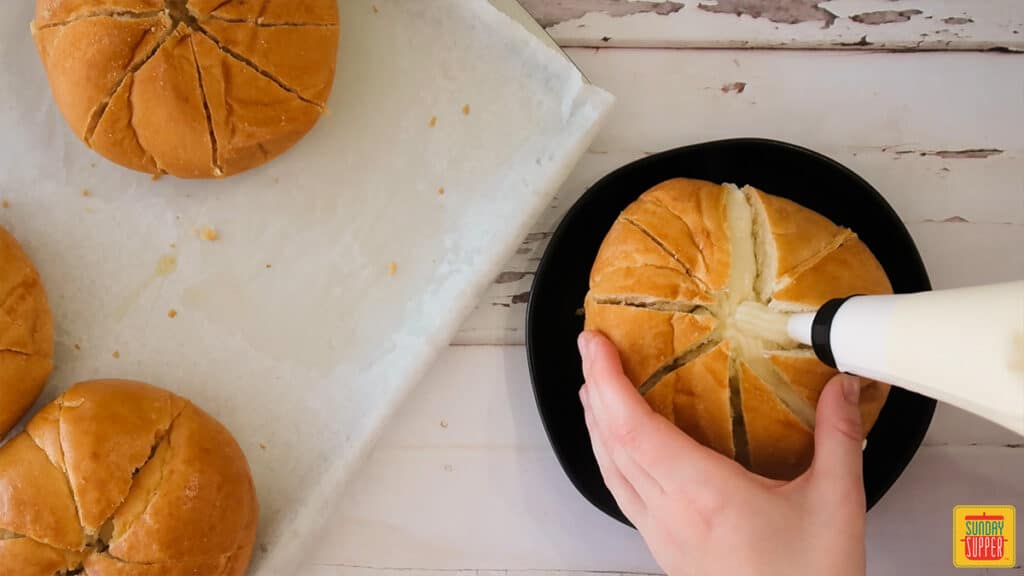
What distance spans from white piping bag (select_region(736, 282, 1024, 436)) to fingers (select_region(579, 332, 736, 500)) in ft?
0.71

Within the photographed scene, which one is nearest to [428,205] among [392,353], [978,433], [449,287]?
[449,287]

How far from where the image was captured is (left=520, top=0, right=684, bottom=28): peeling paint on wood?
1416 millimetres

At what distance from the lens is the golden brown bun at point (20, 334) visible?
1.21 metres

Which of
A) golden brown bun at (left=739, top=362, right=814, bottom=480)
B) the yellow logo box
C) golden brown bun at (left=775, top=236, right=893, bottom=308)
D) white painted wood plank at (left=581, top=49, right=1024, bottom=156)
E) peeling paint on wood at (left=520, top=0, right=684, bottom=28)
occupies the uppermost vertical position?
peeling paint on wood at (left=520, top=0, right=684, bottom=28)

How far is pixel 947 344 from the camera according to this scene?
29.7 inches

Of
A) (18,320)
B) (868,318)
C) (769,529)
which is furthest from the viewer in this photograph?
(18,320)

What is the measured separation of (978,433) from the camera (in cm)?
139

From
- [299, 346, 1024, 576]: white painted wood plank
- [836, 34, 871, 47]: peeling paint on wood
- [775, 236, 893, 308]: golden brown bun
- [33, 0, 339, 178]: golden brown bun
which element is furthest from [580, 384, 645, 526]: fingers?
[836, 34, 871, 47]: peeling paint on wood

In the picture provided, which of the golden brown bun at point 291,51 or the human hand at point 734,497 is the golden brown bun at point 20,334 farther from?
the human hand at point 734,497

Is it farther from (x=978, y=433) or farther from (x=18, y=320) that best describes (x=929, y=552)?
(x=18, y=320)

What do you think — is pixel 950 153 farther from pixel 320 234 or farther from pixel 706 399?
pixel 320 234

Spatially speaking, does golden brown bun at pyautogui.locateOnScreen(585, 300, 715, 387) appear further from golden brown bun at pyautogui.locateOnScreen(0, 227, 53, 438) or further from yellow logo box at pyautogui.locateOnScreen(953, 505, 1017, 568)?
golden brown bun at pyautogui.locateOnScreen(0, 227, 53, 438)

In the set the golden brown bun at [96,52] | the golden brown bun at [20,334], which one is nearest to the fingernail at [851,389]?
the golden brown bun at [96,52]

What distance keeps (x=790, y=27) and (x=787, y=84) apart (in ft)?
0.32
